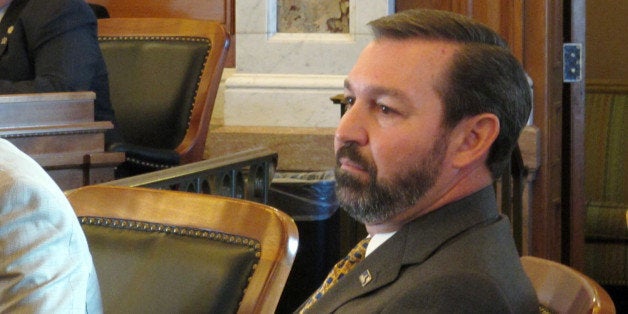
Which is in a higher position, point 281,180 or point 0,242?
point 0,242

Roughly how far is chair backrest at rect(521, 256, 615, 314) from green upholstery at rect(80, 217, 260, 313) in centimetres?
42

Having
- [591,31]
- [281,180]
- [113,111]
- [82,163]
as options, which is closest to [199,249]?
[82,163]

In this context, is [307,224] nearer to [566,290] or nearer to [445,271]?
[566,290]

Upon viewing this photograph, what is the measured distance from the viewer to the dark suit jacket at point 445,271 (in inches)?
45.0

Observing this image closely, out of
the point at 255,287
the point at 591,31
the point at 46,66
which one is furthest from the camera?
the point at 591,31

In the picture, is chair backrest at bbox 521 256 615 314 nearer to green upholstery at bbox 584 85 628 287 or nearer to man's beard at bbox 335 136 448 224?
man's beard at bbox 335 136 448 224

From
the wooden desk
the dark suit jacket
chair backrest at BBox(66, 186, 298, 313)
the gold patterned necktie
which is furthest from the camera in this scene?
the wooden desk

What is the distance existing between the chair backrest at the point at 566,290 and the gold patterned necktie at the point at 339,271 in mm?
258

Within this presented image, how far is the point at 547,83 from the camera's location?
418cm

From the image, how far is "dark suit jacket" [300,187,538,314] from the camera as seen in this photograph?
3.75 feet

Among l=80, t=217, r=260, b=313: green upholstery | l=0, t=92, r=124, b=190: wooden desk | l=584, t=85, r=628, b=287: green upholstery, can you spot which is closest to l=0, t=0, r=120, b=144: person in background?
l=0, t=92, r=124, b=190: wooden desk

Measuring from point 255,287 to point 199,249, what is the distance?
0.14 m

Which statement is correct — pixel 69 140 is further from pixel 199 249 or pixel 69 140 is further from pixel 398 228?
pixel 398 228

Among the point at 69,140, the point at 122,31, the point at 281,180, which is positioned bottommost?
the point at 281,180
